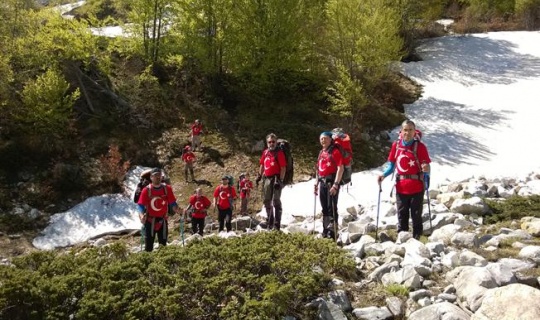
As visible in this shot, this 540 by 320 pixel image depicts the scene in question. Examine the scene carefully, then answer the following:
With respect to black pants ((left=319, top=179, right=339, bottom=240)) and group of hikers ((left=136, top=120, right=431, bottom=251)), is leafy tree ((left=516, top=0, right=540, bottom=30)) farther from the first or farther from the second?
black pants ((left=319, top=179, right=339, bottom=240))

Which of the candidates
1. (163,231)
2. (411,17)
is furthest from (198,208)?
(411,17)

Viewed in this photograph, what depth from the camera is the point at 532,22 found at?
37.4 metres

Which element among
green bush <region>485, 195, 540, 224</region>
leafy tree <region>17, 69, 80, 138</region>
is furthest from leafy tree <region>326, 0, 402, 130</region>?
leafy tree <region>17, 69, 80, 138</region>

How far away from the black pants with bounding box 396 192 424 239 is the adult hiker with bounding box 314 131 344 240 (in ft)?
4.03

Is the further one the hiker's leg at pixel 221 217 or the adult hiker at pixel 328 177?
the hiker's leg at pixel 221 217

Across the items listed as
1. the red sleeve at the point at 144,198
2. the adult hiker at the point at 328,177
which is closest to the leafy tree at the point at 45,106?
the red sleeve at the point at 144,198

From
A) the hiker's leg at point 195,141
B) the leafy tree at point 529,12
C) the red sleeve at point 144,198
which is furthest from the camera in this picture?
the leafy tree at point 529,12

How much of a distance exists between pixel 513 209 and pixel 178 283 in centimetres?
749

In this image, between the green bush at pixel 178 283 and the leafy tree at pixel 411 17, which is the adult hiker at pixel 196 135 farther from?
the leafy tree at pixel 411 17

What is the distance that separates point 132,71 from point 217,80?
4.81 meters

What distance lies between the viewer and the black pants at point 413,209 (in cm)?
745

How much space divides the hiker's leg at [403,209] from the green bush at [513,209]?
211cm

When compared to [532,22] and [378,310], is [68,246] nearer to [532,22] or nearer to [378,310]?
[378,310]

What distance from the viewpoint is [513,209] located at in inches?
353
